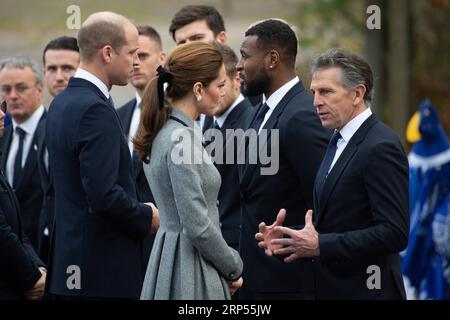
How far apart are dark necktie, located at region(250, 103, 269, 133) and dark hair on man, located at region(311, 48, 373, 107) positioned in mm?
797

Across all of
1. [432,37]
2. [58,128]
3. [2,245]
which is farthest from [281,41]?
[432,37]

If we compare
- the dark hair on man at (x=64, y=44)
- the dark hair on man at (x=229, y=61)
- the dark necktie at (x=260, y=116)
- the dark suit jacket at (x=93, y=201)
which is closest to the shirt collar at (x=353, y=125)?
the dark necktie at (x=260, y=116)

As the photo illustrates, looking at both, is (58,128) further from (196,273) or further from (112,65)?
(196,273)

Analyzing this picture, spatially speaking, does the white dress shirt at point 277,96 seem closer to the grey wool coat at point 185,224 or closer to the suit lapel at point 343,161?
the suit lapel at point 343,161

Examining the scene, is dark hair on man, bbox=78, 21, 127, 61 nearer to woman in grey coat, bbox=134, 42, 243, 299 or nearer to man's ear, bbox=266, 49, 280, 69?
woman in grey coat, bbox=134, 42, 243, 299

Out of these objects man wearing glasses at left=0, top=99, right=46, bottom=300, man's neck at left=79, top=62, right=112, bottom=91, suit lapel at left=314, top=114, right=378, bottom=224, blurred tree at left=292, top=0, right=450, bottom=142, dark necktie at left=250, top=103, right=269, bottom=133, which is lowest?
A: man wearing glasses at left=0, top=99, right=46, bottom=300

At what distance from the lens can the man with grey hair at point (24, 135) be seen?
23.7 feet

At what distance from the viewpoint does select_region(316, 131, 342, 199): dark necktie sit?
5129 mm

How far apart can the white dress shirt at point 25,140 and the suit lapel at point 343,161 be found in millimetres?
2950

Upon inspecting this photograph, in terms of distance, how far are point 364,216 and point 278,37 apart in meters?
1.44

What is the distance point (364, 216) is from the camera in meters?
4.94

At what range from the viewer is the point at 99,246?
532 centimetres

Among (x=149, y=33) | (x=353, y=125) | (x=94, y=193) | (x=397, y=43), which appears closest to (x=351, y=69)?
(x=353, y=125)

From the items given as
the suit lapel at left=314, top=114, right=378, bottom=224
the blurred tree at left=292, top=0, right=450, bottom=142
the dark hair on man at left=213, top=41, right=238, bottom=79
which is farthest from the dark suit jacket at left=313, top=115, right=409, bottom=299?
the blurred tree at left=292, top=0, right=450, bottom=142
